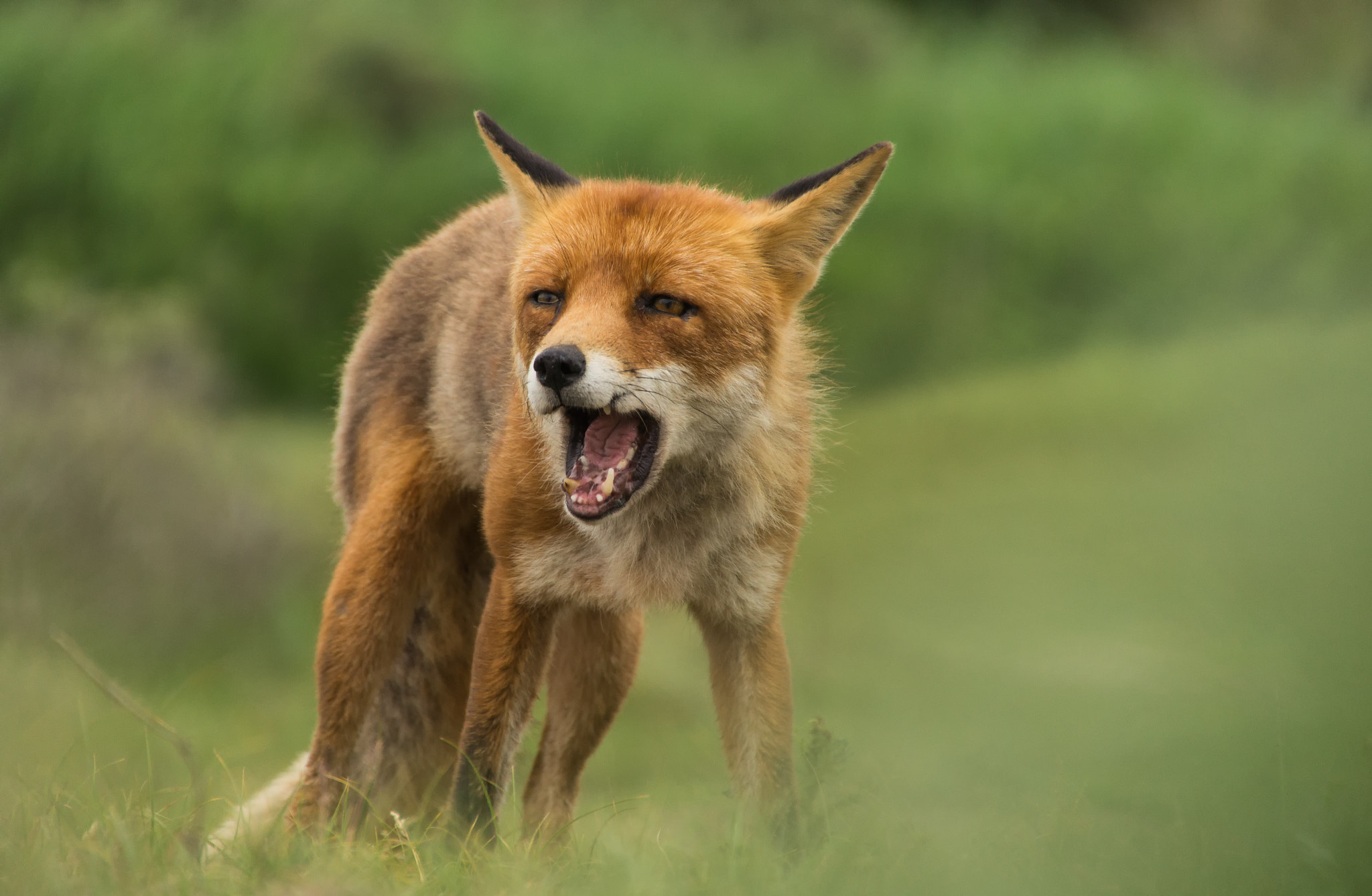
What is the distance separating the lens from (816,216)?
13.0 ft

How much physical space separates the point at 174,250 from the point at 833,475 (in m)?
8.95

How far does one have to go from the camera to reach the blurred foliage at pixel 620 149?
38.0 feet

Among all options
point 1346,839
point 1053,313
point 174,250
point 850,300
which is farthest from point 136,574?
point 1346,839

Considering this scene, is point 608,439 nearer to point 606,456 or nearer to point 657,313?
point 606,456

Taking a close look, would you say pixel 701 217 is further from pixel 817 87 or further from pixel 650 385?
pixel 817 87

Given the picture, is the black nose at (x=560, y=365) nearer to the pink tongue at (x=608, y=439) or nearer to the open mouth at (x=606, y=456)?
the open mouth at (x=606, y=456)

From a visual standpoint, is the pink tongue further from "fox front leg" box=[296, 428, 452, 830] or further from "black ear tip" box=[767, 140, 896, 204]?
"fox front leg" box=[296, 428, 452, 830]

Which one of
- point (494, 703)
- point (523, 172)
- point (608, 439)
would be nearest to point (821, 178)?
point (523, 172)

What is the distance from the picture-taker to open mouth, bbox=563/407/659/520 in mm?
3607

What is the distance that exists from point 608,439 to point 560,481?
0.87ft

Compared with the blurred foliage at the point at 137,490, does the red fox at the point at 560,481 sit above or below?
above

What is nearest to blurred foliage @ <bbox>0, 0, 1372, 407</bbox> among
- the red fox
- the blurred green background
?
the blurred green background

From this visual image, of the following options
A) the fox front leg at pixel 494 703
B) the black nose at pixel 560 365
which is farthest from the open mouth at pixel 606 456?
the fox front leg at pixel 494 703

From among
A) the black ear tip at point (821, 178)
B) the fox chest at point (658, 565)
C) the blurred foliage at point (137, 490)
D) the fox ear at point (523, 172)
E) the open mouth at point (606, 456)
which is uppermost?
the black ear tip at point (821, 178)
